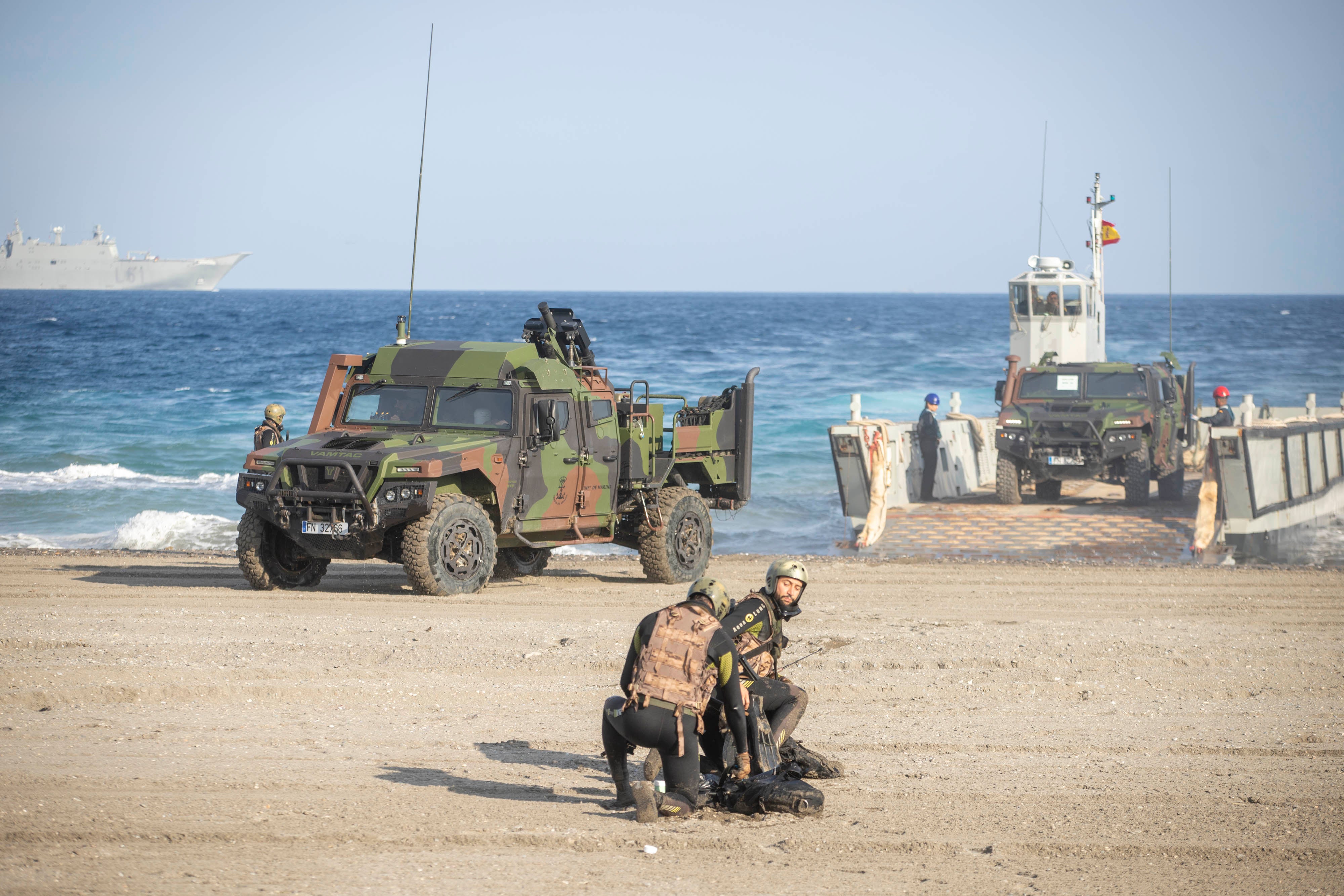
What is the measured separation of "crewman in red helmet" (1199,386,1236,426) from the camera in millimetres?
20406

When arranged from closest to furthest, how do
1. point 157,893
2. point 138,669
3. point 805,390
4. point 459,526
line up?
point 157,893 → point 138,669 → point 459,526 → point 805,390

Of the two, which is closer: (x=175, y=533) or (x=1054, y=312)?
(x=175, y=533)

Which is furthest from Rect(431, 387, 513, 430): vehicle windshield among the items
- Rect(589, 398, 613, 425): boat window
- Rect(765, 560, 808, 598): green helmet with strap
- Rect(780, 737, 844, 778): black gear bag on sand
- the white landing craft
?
the white landing craft

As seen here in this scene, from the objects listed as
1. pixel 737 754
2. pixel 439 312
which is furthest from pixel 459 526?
pixel 439 312

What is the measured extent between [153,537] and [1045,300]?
14.7 meters

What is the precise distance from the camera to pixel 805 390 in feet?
140

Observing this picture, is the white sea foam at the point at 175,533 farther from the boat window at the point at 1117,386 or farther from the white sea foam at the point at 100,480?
the boat window at the point at 1117,386

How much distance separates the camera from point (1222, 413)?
67.2ft

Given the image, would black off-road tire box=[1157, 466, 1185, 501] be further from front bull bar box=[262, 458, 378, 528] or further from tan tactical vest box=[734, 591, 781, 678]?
tan tactical vest box=[734, 591, 781, 678]

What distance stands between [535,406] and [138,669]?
163 inches

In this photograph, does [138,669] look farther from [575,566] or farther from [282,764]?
[575,566]

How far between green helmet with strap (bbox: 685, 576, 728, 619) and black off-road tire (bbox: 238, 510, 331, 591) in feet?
19.8

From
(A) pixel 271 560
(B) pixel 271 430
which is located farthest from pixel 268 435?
(A) pixel 271 560

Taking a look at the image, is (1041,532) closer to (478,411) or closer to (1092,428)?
(1092,428)
